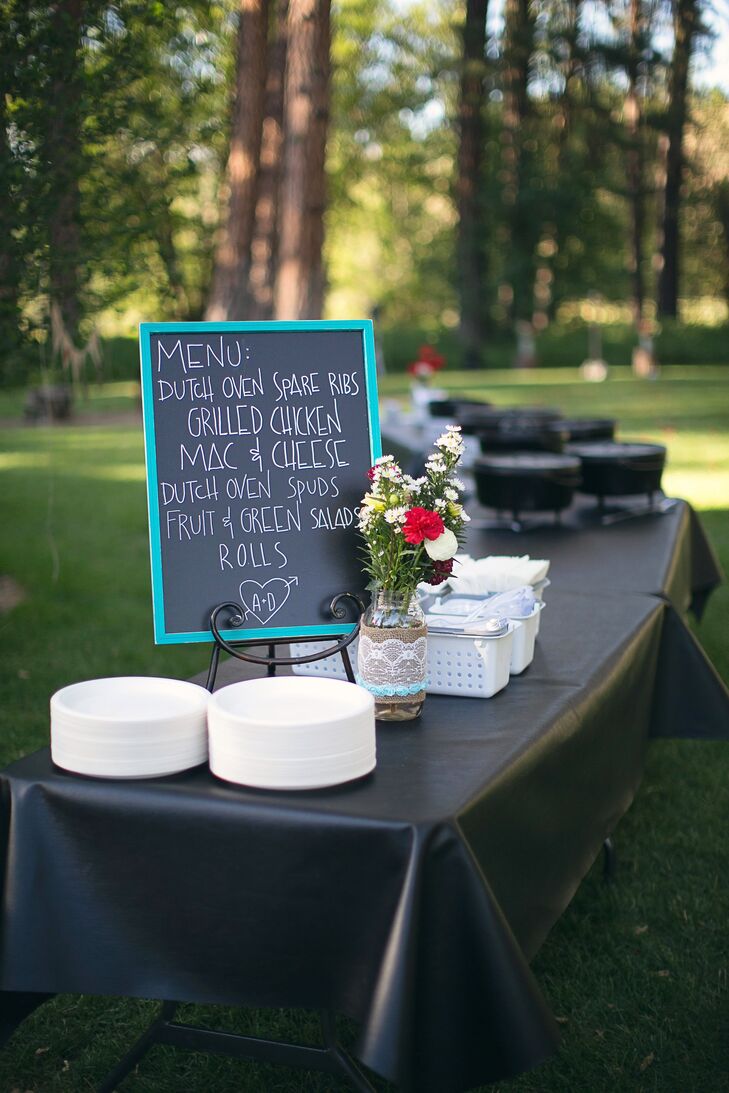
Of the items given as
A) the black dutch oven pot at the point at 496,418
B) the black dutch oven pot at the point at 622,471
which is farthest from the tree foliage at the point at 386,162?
the black dutch oven pot at the point at 622,471

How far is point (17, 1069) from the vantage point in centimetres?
248

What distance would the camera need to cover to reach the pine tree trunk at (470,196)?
86.0 ft

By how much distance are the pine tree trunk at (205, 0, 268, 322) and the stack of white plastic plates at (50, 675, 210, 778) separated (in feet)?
40.9

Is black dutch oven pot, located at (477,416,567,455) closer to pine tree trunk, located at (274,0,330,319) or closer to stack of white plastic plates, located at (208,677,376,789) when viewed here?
stack of white plastic plates, located at (208,677,376,789)

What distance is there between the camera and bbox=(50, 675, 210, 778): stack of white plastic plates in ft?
5.91

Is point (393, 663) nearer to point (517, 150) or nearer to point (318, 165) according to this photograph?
point (318, 165)

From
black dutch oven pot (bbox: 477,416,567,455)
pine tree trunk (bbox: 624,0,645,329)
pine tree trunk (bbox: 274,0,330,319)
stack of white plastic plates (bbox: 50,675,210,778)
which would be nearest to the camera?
stack of white plastic plates (bbox: 50,675,210,778)

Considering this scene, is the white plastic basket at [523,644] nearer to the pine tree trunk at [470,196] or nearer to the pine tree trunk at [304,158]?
the pine tree trunk at [304,158]

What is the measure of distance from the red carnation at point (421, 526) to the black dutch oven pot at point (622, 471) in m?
2.82

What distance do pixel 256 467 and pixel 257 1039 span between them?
1.07 metres

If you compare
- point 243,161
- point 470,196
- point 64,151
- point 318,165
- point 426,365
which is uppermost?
point 470,196

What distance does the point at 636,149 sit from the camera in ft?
97.5

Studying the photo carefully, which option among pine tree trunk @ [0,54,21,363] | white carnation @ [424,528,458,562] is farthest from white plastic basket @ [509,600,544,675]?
pine tree trunk @ [0,54,21,363]

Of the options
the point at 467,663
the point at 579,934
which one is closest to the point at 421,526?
the point at 467,663
